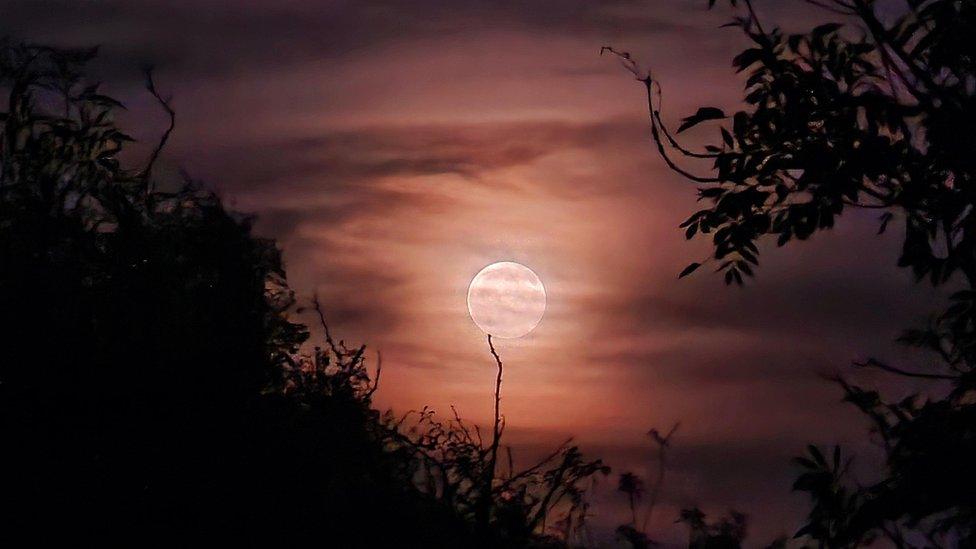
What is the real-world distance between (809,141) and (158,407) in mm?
9824

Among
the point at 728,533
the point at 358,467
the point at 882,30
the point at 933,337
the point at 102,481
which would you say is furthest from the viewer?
the point at 728,533

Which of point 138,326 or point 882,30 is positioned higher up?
point 882,30

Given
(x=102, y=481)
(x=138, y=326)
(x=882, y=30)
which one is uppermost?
(x=882, y=30)

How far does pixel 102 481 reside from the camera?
1584 cm

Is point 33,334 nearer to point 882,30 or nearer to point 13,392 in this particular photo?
point 13,392

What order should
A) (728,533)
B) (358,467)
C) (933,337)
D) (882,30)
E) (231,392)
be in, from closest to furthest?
(882,30) < (933,337) < (231,392) < (358,467) < (728,533)

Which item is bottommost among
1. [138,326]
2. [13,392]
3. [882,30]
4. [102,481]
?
[102,481]

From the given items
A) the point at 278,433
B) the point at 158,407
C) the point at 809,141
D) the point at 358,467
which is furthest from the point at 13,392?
the point at 809,141

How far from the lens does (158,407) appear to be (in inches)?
642

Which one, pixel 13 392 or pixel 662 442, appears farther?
pixel 662 442

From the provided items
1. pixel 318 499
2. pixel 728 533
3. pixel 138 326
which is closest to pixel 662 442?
pixel 728 533

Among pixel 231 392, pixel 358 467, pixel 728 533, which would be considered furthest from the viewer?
pixel 728 533

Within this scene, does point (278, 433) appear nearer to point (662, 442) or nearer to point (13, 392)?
point (13, 392)

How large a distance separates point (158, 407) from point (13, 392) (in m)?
1.76
